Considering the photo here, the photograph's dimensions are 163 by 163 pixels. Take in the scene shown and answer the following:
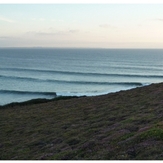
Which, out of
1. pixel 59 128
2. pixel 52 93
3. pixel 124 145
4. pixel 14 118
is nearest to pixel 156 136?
pixel 124 145

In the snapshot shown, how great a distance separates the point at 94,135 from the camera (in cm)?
1694

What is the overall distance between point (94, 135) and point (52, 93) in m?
45.0

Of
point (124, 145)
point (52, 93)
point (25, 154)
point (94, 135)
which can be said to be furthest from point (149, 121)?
point (52, 93)

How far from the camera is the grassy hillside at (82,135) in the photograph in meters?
12.6

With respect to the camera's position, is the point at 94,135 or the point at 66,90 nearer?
the point at 94,135

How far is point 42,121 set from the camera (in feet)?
81.5

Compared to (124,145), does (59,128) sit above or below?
below

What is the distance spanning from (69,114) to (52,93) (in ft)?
116

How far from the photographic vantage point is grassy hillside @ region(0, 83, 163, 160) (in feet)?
41.2

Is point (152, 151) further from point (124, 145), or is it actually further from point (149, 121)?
point (149, 121)

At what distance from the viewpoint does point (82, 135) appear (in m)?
17.5

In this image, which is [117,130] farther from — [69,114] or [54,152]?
[69,114]

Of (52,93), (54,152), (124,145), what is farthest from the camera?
(52,93)

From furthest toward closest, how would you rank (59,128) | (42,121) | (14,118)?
(14,118) < (42,121) < (59,128)
